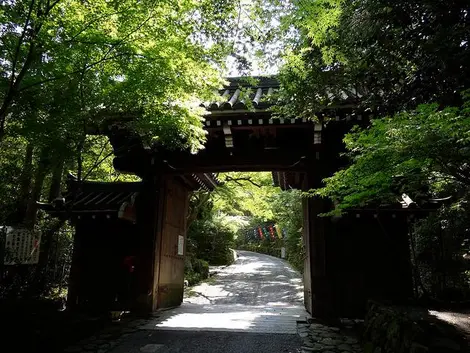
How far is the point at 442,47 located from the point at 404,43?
37.0 inches

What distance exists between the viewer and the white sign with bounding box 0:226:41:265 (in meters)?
7.77

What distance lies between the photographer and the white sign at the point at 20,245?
7.77m

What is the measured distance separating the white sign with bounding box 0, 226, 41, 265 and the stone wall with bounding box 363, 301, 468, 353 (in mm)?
7733

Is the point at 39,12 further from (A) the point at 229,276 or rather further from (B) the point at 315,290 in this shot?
(A) the point at 229,276

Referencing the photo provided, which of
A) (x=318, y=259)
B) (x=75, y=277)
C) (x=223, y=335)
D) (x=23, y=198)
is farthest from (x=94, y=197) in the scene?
(x=318, y=259)

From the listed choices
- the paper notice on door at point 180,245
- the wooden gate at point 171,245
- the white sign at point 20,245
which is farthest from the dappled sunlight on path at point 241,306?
the white sign at point 20,245

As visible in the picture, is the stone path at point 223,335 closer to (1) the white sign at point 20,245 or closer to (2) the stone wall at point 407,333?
(2) the stone wall at point 407,333

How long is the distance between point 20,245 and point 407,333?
27.1 ft

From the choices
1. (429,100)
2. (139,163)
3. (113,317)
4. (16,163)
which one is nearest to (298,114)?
(429,100)

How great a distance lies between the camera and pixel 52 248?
1059cm

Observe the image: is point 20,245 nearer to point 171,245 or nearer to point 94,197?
point 94,197

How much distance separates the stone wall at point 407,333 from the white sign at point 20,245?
773 cm

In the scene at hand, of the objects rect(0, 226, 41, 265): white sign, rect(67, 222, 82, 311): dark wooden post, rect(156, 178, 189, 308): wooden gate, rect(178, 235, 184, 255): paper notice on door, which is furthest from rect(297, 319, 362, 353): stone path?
rect(0, 226, 41, 265): white sign

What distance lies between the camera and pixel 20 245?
8055mm
